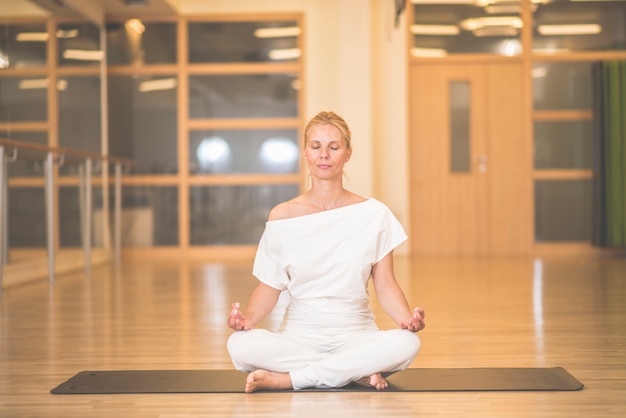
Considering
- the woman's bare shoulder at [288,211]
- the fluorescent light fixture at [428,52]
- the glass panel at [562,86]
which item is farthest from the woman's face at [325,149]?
the glass panel at [562,86]

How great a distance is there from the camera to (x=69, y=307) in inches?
194

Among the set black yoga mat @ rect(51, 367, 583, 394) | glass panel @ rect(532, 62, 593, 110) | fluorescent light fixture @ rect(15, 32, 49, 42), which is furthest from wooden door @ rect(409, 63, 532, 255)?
black yoga mat @ rect(51, 367, 583, 394)

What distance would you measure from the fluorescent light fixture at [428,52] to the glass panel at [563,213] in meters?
1.83

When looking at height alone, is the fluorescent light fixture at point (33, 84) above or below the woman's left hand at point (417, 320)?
above

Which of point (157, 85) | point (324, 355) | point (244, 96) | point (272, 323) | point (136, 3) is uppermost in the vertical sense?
point (136, 3)

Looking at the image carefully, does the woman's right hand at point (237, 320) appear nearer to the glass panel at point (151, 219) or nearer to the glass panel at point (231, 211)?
the glass panel at point (231, 211)

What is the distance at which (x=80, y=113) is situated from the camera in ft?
26.5

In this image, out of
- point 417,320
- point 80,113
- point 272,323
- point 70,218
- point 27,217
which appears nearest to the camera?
point 417,320

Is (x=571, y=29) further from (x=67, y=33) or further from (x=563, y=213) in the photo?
(x=67, y=33)

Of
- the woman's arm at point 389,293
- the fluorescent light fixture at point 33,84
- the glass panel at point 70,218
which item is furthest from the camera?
the glass panel at point 70,218

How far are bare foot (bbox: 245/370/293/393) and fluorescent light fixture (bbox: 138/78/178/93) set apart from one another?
731 centimetres

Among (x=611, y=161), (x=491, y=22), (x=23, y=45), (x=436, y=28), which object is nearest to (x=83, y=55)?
(x=23, y=45)

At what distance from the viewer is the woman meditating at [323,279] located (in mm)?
2584

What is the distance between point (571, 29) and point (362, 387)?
772 cm
